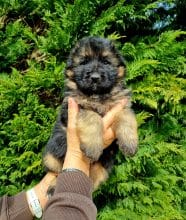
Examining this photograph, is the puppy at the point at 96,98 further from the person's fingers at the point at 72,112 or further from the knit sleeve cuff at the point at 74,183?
the knit sleeve cuff at the point at 74,183

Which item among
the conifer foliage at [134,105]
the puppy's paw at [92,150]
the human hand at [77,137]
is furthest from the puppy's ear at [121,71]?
the conifer foliage at [134,105]

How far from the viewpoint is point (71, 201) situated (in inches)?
97.1

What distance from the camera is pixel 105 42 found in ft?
12.1

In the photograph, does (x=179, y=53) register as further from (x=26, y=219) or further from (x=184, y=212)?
(x=26, y=219)

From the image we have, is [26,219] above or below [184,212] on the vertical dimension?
above

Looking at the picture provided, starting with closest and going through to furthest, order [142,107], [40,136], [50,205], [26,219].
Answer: [50,205]
[26,219]
[40,136]
[142,107]

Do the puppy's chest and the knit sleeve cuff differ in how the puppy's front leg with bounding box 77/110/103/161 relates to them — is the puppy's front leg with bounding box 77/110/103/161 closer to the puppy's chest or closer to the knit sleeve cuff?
the puppy's chest

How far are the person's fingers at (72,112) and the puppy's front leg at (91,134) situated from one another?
44mm

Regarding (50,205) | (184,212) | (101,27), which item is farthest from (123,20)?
(50,205)

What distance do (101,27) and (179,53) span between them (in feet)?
3.00

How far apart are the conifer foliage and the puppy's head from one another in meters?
1.11

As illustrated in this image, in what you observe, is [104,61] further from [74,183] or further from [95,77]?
[74,183]

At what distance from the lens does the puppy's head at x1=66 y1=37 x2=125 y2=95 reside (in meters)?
3.48

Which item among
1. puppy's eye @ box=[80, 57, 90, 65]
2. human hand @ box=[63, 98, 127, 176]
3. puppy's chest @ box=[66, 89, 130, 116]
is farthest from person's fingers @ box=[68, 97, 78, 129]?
puppy's eye @ box=[80, 57, 90, 65]
